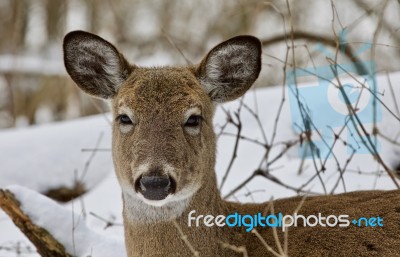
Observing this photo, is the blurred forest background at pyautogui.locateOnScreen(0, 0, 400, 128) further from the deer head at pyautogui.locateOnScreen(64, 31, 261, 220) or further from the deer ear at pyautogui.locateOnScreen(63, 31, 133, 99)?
the deer ear at pyautogui.locateOnScreen(63, 31, 133, 99)

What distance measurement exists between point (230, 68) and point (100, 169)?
10.3ft

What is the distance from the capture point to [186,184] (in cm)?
317

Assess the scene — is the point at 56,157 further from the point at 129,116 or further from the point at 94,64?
the point at 129,116

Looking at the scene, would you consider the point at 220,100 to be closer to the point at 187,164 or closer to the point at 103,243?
the point at 187,164

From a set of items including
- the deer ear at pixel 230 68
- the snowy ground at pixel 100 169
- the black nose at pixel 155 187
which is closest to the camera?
the black nose at pixel 155 187

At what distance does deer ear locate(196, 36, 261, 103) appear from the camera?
3.61 metres

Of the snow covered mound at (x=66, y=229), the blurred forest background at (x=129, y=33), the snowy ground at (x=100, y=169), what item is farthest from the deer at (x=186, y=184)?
the blurred forest background at (x=129, y=33)

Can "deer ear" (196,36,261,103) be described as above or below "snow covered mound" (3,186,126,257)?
above

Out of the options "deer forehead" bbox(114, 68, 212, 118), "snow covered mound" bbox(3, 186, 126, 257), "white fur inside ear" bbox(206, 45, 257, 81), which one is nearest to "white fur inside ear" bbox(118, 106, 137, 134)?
"deer forehead" bbox(114, 68, 212, 118)

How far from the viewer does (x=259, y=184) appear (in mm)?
5039

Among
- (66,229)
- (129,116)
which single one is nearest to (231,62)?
(129,116)

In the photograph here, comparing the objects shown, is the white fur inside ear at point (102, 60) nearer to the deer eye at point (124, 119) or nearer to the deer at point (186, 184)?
the deer at point (186, 184)

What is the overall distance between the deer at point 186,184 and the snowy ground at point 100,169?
89 cm

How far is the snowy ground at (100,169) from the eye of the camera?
4.31 m
